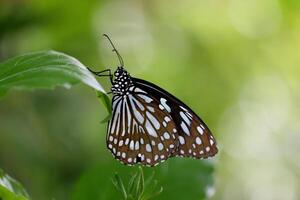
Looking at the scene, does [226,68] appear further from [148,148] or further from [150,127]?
[148,148]

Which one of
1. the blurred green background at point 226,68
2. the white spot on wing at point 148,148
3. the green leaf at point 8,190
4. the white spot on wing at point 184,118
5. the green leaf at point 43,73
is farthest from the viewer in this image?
the blurred green background at point 226,68

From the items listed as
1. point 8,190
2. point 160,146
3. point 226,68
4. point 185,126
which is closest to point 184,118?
point 185,126

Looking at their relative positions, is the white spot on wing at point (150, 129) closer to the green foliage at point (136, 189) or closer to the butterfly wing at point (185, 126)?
the butterfly wing at point (185, 126)

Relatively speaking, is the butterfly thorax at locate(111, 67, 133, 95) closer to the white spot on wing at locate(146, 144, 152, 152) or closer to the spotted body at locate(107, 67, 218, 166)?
the spotted body at locate(107, 67, 218, 166)

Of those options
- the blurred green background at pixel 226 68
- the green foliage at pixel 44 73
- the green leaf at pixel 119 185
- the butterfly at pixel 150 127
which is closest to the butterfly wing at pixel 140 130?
the butterfly at pixel 150 127

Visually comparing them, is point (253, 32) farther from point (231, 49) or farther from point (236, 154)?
point (236, 154)

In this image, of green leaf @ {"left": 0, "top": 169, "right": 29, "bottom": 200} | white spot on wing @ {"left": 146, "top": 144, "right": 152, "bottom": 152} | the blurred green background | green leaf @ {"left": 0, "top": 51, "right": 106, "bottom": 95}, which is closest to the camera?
green leaf @ {"left": 0, "top": 51, "right": 106, "bottom": 95}

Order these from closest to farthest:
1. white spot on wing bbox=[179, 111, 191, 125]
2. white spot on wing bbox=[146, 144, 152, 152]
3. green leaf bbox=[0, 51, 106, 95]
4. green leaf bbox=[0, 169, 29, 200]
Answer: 1. green leaf bbox=[0, 51, 106, 95]
2. green leaf bbox=[0, 169, 29, 200]
3. white spot on wing bbox=[146, 144, 152, 152]
4. white spot on wing bbox=[179, 111, 191, 125]

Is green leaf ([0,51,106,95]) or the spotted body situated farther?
the spotted body

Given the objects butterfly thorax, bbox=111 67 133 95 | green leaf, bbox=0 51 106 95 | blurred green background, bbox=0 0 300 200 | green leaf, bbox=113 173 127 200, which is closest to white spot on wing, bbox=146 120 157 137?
butterfly thorax, bbox=111 67 133 95
